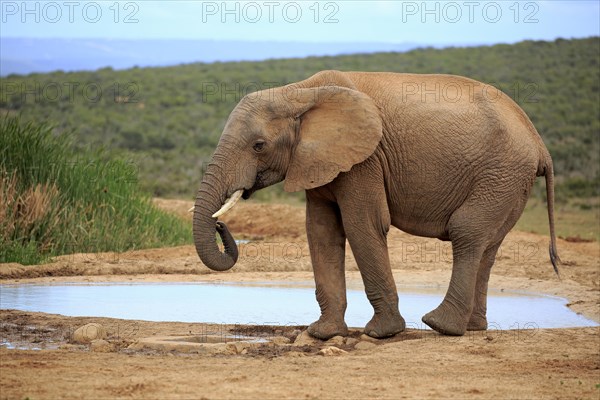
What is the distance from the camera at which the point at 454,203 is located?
967cm

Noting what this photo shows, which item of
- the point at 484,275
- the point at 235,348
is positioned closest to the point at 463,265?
the point at 484,275

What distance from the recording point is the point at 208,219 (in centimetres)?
880

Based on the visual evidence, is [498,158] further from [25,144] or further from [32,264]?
[25,144]

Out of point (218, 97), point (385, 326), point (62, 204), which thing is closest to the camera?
point (385, 326)

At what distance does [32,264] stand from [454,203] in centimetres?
708

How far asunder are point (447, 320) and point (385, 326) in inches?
21.8

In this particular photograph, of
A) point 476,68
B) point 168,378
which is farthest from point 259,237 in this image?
point 476,68

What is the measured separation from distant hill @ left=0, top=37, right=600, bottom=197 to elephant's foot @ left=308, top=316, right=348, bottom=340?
69.4ft

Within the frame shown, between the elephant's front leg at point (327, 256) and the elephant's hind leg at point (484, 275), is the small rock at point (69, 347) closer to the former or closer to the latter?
the elephant's front leg at point (327, 256)

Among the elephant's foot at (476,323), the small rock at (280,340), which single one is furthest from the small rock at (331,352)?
the elephant's foot at (476,323)

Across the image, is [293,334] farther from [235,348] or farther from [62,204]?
[62,204]

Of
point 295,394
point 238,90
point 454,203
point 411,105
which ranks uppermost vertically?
point 238,90

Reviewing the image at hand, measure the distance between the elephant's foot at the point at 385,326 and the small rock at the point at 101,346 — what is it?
2.30 meters

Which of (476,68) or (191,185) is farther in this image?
(476,68)
